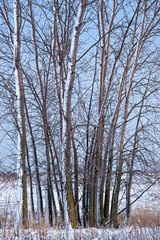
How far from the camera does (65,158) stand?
584 cm

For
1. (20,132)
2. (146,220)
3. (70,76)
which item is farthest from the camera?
(146,220)

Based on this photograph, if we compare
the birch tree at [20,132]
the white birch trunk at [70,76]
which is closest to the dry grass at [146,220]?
the white birch trunk at [70,76]

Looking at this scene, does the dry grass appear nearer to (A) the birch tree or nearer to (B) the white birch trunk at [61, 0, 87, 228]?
(B) the white birch trunk at [61, 0, 87, 228]

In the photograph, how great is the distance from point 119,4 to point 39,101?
3.82 metres

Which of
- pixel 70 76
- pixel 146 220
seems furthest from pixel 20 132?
pixel 146 220

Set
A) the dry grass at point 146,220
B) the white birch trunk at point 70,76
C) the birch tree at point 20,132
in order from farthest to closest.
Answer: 1. the birch tree at point 20,132
2. the dry grass at point 146,220
3. the white birch trunk at point 70,76

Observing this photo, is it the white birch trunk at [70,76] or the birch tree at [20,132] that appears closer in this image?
the white birch trunk at [70,76]

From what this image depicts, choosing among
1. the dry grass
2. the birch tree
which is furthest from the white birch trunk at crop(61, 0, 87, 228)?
the dry grass

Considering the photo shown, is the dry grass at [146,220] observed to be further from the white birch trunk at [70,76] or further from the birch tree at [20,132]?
the birch tree at [20,132]

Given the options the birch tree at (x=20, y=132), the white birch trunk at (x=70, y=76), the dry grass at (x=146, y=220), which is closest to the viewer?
the white birch trunk at (x=70, y=76)

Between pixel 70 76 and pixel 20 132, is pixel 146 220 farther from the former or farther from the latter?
pixel 70 76

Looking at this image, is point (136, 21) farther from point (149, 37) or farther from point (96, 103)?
point (96, 103)

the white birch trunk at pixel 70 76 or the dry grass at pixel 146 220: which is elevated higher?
the white birch trunk at pixel 70 76

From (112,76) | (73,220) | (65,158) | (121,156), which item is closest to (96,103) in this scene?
(112,76)
